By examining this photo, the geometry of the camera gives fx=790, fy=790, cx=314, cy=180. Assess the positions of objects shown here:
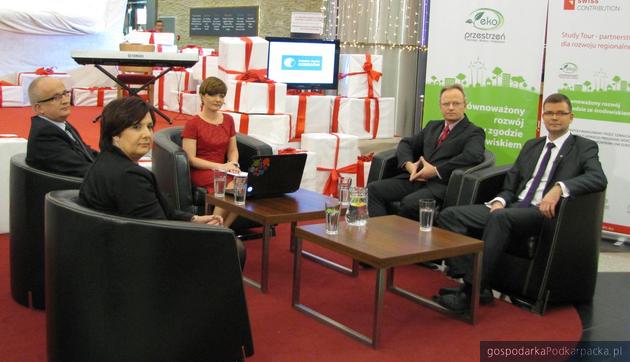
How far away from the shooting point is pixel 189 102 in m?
10.5

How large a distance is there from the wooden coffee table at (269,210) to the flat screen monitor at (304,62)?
2.72 m

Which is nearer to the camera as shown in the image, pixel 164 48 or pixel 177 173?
pixel 177 173

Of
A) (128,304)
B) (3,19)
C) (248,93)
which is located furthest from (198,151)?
(3,19)

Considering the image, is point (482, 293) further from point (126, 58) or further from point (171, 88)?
point (171, 88)

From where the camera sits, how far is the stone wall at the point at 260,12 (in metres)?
12.6

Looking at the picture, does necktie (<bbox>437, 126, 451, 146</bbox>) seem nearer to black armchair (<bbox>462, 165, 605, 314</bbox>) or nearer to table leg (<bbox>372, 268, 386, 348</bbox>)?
black armchair (<bbox>462, 165, 605, 314</bbox>)

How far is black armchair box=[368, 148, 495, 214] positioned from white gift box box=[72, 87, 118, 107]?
299 inches

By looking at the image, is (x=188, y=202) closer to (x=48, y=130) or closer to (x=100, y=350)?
(x=48, y=130)

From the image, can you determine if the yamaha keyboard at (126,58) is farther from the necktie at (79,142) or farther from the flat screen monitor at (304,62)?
Result: the necktie at (79,142)

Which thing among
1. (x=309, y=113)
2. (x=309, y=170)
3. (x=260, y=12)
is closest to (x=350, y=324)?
(x=309, y=170)

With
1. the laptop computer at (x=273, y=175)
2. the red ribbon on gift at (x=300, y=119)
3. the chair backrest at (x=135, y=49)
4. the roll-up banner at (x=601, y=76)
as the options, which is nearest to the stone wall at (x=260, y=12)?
the chair backrest at (x=135, y=49)

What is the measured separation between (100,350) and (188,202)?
6.99 feet

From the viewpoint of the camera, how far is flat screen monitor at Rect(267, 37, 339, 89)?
279 inches

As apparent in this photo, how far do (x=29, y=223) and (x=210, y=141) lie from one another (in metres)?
1.56
